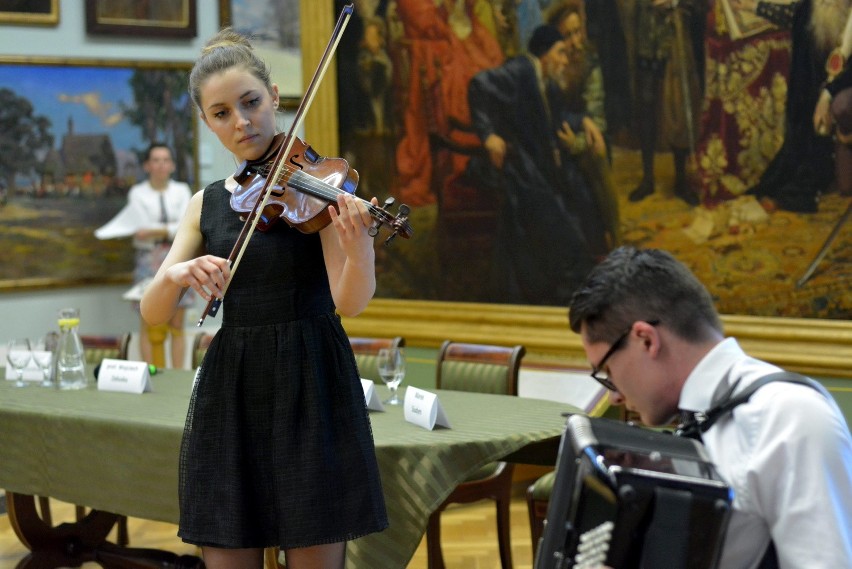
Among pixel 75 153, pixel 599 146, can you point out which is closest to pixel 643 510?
pixel 599 146

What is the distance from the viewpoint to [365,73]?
7.07 m

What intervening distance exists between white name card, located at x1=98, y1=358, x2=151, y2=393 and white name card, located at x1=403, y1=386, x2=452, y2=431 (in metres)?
1.16

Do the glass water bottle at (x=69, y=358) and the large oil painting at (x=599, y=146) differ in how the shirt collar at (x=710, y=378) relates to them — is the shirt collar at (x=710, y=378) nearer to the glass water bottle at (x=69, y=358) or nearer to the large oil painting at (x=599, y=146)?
the glass water bottle at (x=69, y=358)

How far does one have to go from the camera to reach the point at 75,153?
27.4 feet

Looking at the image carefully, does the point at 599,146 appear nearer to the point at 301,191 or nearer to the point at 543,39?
the point at 543,39

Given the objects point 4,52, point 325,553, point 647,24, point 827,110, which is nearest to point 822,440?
point 325,553

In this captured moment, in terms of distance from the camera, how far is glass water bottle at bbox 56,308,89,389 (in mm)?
4238

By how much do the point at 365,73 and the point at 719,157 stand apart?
234 cm

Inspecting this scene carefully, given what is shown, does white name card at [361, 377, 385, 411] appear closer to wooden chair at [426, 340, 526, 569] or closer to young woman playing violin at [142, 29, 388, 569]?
wooden chair at [426, 340, 526, 569]

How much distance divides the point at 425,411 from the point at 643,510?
2007mm

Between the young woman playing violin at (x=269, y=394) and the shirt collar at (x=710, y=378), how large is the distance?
86cm

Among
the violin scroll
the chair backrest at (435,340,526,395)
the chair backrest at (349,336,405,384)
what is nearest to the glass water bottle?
the chair backrest at (349,336,405,384)

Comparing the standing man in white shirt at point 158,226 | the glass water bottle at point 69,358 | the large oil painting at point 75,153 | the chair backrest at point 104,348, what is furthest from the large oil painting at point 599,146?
the glass water bottle at point 69,358

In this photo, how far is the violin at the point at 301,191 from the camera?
2469mm
